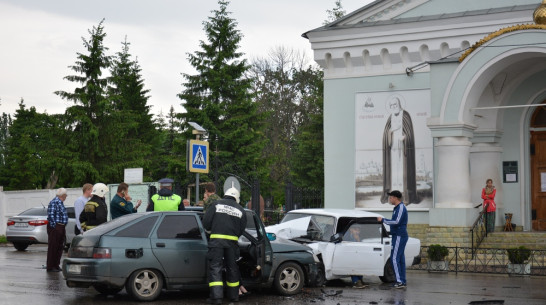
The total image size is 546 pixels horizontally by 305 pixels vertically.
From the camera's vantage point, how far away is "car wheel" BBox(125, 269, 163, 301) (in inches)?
472

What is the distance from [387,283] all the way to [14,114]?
233ft

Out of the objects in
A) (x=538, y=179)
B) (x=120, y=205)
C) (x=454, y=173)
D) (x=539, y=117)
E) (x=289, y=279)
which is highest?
(x=539, y=117)

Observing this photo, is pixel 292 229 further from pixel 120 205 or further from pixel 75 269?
pixel 75 269

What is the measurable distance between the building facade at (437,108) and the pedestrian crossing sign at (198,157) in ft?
24.2

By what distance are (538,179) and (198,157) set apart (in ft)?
38.7

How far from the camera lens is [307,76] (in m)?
59.0

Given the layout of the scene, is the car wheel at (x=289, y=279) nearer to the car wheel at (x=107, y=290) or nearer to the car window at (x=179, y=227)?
the car window at (x=179, y=227)

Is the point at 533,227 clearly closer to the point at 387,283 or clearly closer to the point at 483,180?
the point at 483,180

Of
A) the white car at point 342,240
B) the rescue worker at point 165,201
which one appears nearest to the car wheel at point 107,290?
the rescue worker at point 165,201

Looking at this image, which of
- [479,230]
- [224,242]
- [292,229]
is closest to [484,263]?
[479,230]

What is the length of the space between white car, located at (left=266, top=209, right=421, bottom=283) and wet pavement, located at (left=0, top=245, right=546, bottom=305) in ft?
1.26

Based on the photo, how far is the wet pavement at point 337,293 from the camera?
12414 millimetres

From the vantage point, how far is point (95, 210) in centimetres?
1536

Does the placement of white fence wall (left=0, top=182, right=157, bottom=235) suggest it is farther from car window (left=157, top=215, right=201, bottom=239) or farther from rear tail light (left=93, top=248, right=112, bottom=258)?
rear tail light (left=93, top=248, right=112, bottom=258)
